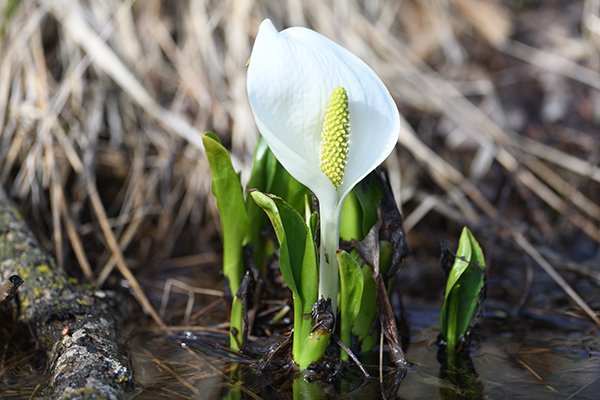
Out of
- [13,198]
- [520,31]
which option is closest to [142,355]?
[13,198]

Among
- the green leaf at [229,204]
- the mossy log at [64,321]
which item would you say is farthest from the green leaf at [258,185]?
the mossy log at [64,321]

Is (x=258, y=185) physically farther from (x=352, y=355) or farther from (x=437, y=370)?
(x=437, y=370)

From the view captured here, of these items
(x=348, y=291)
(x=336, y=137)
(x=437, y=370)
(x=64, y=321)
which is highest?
(x=336, y=137)

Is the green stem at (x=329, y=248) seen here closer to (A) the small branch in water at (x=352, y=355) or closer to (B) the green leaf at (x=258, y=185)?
(A) the small branch in water at (x=352, y=355)

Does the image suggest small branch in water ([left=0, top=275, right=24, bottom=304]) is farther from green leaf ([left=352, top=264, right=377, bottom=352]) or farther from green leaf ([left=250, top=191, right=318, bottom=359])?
green leaf ([left=352, top=264, right=377, bottom=352])

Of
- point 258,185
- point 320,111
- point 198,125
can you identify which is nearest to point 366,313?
point 258,185

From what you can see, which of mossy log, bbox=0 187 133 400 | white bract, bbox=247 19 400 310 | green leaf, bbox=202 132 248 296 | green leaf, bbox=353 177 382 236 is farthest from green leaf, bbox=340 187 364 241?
mossy log, bbox=0 187 133 400

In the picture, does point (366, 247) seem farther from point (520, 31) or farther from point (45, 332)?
point (520, 31)
